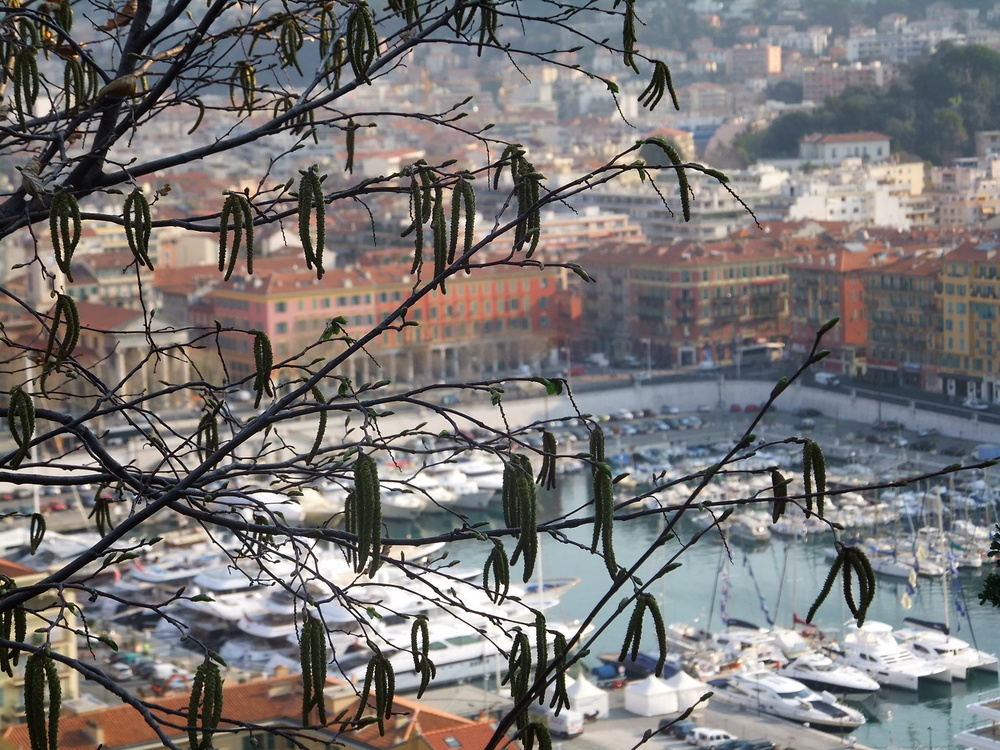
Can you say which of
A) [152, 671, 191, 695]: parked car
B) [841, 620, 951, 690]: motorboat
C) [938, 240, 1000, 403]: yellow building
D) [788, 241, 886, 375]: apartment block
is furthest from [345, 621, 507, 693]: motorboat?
[788, 241, 886, 375]: apartment block

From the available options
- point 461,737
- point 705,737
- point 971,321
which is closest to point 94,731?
point 461,737

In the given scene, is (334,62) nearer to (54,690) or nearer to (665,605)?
(54,690)

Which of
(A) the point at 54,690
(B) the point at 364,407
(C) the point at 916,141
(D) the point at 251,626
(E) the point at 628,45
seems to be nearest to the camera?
(A) the point at 54,690

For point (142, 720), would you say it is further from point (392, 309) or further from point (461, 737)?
point (392, 309)

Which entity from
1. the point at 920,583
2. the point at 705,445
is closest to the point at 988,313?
the point at 705,445

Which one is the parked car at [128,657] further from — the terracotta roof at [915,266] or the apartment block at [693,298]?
the apartment block at [693,298]

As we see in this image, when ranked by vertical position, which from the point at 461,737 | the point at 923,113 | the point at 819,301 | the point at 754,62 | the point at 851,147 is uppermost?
the point at 754,62
